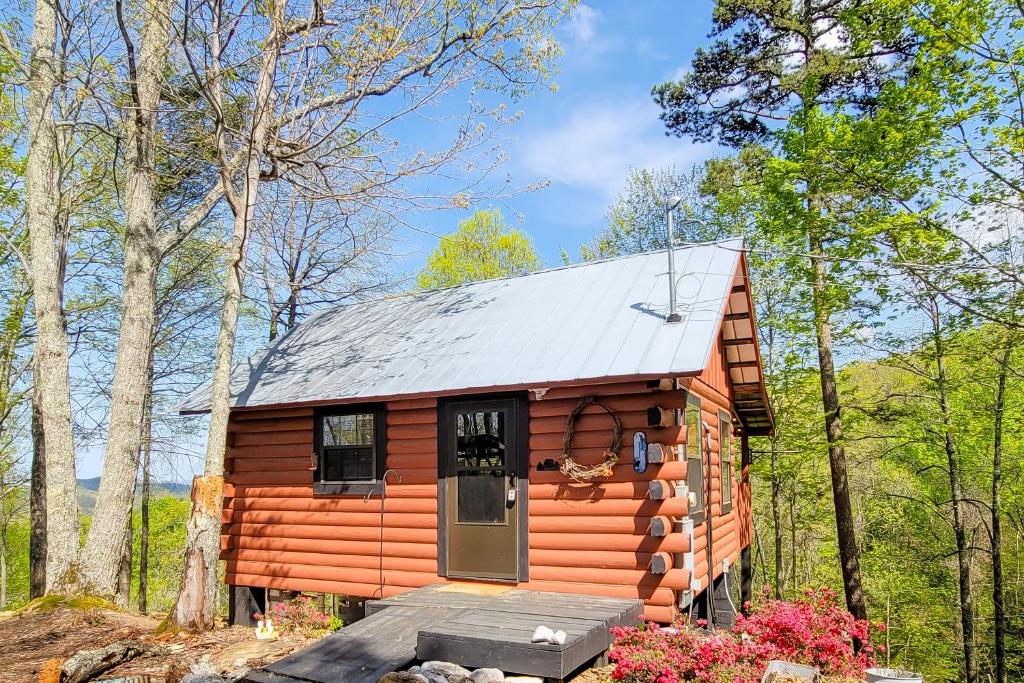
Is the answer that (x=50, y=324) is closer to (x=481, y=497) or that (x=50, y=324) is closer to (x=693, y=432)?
(x=481, y=497)

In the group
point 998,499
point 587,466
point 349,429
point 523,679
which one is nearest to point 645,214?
point 998,499

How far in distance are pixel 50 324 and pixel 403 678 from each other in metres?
8.54

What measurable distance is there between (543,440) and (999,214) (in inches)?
367

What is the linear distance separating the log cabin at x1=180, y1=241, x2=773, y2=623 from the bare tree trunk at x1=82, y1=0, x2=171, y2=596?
2.95 ft

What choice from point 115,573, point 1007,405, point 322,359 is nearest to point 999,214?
point 1007,405

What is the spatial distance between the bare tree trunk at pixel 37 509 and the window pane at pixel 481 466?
10.9 metres

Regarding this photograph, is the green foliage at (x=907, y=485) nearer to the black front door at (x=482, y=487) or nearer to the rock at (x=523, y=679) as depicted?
the black front door at (x=482, y=487)

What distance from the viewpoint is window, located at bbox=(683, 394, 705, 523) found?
7988 mm

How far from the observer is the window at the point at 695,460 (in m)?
7.99

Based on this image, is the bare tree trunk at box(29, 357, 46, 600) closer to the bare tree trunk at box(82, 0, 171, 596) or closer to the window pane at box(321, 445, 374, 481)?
the bare tree trunk at box(82, 0, 171, 596)

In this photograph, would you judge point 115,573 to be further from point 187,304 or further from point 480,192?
point 187,304

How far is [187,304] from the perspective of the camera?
17453 mm

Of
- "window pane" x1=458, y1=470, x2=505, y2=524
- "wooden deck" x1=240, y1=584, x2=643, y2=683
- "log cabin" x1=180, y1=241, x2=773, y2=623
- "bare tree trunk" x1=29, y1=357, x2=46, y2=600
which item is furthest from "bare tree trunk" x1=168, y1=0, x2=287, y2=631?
"bare tree trunk" x1=29, y1=357, x2=46, y2=600

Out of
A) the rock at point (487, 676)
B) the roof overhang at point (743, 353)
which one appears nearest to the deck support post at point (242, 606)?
the rock at point (487, 676)
